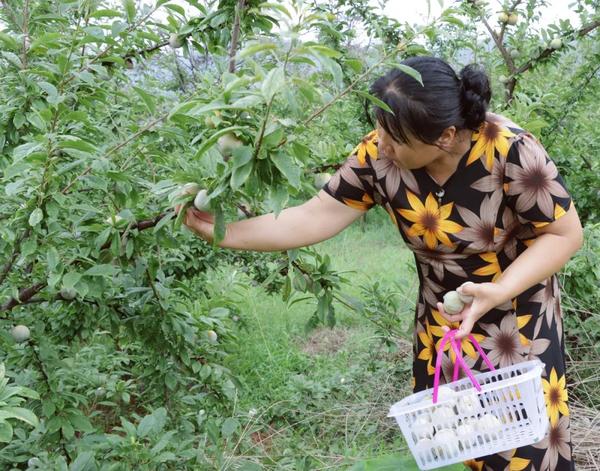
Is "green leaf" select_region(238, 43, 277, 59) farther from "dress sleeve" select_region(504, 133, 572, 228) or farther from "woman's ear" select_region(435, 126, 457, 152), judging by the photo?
"dress sleeve" select_region(504, 133, 572, 228)

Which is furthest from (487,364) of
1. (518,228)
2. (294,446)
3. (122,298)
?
(294,446)

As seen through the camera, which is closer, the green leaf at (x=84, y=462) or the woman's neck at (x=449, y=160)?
the woman's neck at (x=449, y=160)

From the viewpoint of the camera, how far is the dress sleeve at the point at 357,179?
1778 mm

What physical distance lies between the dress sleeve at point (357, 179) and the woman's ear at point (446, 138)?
0.22m

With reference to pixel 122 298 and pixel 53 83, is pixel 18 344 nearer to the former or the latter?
pixel 122 298

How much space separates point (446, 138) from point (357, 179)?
298 mm

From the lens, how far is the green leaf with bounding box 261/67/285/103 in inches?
43.6

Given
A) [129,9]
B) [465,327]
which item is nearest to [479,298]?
[465,327]

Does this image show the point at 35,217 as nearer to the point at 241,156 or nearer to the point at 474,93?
the point at 241,156

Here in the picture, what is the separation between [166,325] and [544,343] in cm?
92

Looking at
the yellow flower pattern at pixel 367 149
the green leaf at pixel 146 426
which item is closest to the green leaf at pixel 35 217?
the green leaf at pixel 146 426

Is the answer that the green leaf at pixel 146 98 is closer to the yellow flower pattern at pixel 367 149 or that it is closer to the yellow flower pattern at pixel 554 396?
the yellow flower pattern at pixel 367 149

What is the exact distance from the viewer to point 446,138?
155cm

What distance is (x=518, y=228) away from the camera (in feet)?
5.68
